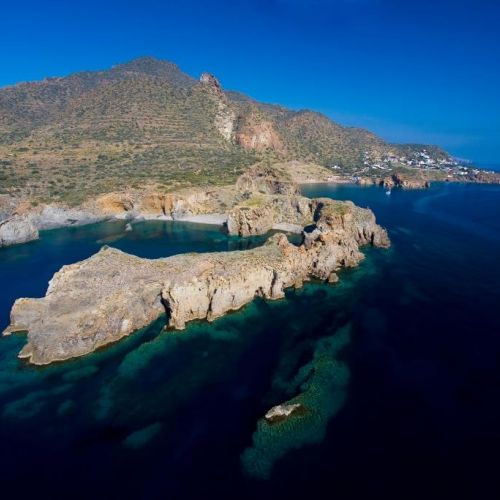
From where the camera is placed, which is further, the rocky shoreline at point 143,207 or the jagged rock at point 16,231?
the rocky shoreline at point 143,207

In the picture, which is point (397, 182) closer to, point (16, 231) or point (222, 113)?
point (222, 113)

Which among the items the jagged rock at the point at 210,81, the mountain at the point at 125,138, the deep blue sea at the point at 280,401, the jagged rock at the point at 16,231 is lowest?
the deep blue sea at the point at 280,401

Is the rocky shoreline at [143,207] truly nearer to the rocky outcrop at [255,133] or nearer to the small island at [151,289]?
the small island at [151,289]

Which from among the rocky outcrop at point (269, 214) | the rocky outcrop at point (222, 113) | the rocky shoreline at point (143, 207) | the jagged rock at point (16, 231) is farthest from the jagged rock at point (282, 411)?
the rocky outcrop at point (222, 113)

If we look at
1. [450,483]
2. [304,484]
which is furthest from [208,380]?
[450,483]

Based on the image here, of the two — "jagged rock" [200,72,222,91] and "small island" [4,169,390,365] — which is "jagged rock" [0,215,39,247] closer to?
"small island" [4,169,390,365]

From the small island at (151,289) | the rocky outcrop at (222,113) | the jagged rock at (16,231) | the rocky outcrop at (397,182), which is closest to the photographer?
the small island at (151,289)

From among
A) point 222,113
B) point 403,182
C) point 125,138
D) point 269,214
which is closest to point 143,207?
point 269,214
